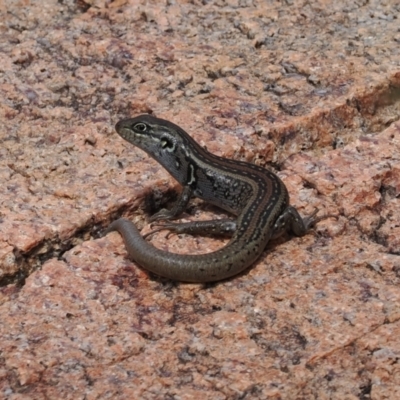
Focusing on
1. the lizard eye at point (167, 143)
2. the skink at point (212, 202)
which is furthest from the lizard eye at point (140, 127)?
the lizard eye at point (167, 143)

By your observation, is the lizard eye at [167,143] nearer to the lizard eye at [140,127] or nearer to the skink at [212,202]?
the skink at [212,202]

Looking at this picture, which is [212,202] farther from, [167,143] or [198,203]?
[167,143]

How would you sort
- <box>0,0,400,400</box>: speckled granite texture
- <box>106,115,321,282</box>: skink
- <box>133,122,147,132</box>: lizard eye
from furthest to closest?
<box>133,122,147,132</box>: lizard eye, <box>106,115,321,282</box>: skink, <box>0,0,400,400</box>: speckled granite texture

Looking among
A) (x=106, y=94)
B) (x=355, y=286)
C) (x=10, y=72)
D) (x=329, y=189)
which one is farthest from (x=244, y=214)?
(x=10, y=72)

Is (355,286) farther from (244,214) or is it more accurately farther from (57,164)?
(57,164)

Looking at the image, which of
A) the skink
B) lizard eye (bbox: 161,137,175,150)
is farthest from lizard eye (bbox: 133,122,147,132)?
lizard eye (bbox: 161,137,175,150)

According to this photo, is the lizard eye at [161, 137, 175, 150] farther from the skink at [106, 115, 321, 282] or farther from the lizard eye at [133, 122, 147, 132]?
the lizard eye at [133, 122, 147, 132]
